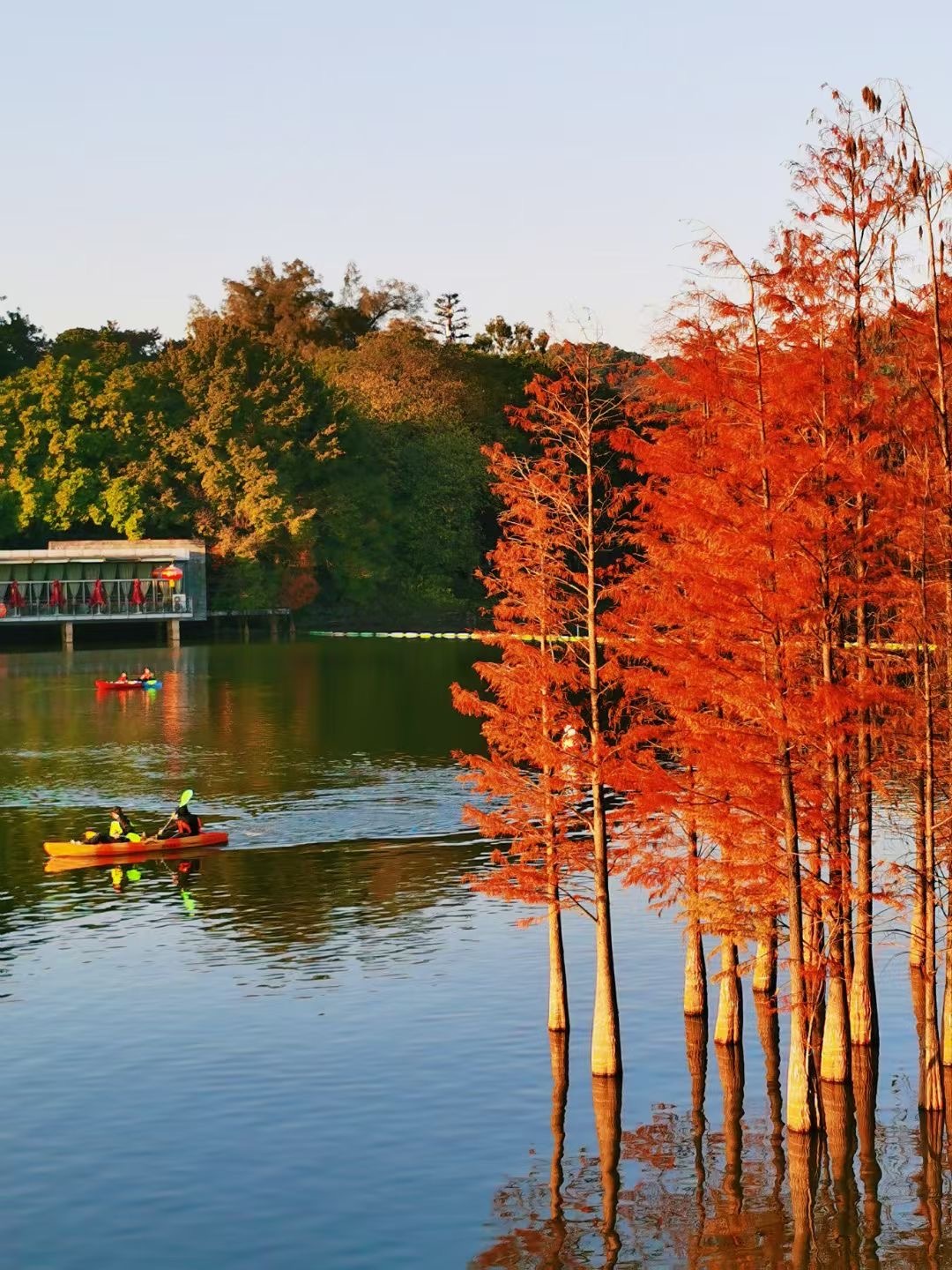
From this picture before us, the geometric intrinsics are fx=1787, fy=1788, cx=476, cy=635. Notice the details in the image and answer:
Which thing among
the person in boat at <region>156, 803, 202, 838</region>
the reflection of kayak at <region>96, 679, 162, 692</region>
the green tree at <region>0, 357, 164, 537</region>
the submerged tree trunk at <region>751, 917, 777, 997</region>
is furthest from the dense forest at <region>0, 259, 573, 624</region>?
the submerged tree trunk at <region>751, 917, 777, 997</region>

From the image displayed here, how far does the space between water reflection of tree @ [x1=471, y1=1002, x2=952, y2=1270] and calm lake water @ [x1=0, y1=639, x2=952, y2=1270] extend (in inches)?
2.3

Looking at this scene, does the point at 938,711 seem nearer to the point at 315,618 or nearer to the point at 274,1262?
the point at 274,1262

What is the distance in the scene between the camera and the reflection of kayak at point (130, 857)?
5412cm

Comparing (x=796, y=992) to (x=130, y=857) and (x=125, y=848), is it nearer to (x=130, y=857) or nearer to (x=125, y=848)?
(x=125, y=848)

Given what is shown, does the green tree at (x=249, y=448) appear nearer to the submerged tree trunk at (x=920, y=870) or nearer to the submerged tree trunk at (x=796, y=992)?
the submerged tree trunk at (x=920, y=870)

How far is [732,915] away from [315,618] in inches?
5189

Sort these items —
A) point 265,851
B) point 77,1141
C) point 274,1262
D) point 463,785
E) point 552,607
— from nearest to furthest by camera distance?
point 274,1262, point 77,1141, point 552,607, point 265,851, point 463,785

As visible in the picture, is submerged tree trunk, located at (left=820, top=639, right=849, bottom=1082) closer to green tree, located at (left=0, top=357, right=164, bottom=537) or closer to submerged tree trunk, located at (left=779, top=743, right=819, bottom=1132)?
submerged tree trunk, located at (left=779, top=743, right=819, bottom=1132)

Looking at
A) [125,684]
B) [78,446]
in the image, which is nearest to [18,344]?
[78,446]

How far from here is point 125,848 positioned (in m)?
55.1

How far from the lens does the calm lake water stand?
88.7ft

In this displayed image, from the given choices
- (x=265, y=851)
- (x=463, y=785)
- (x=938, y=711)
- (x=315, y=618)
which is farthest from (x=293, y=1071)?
(x=315, y=618)

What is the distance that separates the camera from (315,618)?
16200 cm

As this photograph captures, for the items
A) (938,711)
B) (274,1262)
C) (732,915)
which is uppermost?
(938,711)
